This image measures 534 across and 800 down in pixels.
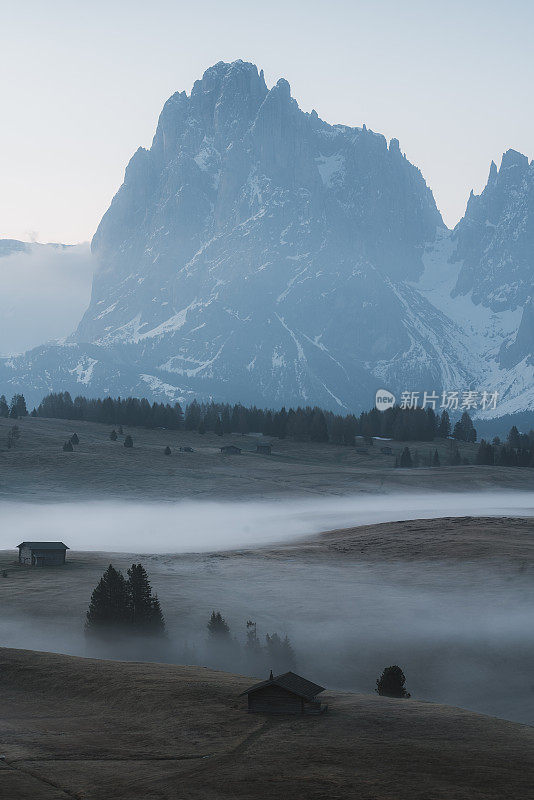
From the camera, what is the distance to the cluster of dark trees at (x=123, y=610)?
76625 mm

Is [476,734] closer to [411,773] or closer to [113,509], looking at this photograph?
[411,773]

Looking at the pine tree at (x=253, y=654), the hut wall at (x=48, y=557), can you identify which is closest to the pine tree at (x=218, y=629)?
the pine tree at (x=253, y=654)

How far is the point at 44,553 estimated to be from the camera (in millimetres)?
104250

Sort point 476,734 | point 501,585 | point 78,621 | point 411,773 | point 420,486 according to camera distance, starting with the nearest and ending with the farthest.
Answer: point 411,773 → point 476,734 → point 78,621 → point 501,585 → point 420,486

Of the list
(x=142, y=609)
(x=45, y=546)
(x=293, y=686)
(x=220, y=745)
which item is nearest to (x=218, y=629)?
(x=142, y=609)

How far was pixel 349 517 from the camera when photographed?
151 meters

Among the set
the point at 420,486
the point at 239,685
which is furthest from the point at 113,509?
the point at 239,685

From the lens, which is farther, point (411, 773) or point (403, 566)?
point (403, 566)

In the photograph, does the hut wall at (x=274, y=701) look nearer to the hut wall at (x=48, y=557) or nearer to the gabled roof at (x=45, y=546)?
the gabled roof at (x=45, y=546)

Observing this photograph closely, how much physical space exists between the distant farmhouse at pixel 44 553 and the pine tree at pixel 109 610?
81.4 feet

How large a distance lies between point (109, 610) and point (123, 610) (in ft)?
3.70

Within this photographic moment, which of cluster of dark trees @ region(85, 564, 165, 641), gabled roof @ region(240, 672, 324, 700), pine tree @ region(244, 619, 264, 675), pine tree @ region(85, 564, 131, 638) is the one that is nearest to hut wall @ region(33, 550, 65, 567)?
pine tree @ region(85, 564, 131, 638)

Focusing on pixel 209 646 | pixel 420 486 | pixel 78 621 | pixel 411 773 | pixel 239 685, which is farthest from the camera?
pixel 420 486

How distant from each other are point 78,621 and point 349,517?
3040 inches
